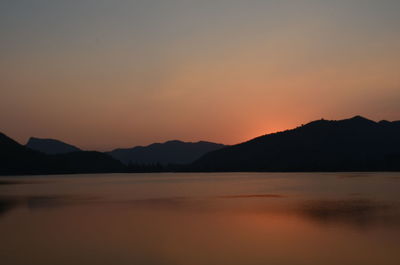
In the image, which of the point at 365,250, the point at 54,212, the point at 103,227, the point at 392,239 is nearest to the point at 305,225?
the point at 392,239

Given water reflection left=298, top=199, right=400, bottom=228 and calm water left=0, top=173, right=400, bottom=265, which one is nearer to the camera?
calm water left=0, top=173, right=400, bottom=265

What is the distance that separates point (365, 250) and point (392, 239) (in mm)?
3211

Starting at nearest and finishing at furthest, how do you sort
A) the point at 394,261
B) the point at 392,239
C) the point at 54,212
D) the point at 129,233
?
the point at 394,261 < the point at 392,239 < the point at 129,233 < the point at 54,212

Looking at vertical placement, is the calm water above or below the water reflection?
below

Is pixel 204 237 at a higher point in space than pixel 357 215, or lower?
lower

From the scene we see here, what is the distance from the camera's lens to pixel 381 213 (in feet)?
112

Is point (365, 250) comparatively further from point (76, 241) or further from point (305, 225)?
point (76, 241)

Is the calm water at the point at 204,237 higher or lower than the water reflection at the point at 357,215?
lower

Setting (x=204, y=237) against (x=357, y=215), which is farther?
(x=357, y=215)

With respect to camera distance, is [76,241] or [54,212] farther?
[54,212]

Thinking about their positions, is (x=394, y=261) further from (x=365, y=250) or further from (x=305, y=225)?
(x=305, y=225)

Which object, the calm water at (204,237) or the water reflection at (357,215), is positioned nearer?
the calm water at (204,237)

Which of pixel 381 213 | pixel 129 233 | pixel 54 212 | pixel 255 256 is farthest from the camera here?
pixel 54 212

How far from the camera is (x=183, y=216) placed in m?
35.7
